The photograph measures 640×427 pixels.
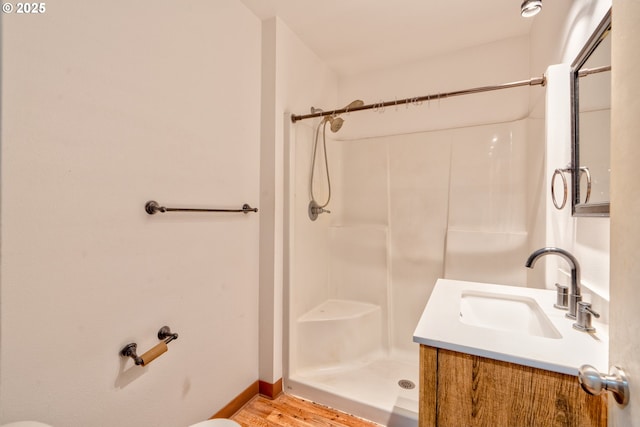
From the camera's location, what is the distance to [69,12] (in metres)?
0.99

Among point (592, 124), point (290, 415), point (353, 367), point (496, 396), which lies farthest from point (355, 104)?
point (290, 415)

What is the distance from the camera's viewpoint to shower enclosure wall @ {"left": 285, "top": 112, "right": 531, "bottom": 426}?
78.4 inches

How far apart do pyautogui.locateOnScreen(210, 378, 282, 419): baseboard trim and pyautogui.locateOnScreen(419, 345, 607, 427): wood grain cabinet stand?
1200 millimetres

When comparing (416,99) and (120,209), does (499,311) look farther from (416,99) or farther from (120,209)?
(120,209)

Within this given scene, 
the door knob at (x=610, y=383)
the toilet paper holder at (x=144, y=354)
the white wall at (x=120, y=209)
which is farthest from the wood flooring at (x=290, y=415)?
the door knob at (x=610, y=383)

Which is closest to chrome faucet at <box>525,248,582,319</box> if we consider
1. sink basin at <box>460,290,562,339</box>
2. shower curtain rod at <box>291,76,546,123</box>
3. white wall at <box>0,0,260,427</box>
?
sink basin at <box>460,290,562,339</box>

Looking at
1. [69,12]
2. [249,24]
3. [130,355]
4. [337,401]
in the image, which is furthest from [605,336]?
[249,24]

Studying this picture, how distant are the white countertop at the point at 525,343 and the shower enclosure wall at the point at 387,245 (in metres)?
0.97

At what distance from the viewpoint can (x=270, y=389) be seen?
186 cm

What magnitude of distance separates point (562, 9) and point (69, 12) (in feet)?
6.67

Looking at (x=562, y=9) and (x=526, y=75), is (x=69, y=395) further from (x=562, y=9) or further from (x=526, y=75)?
(x=526, y=75)

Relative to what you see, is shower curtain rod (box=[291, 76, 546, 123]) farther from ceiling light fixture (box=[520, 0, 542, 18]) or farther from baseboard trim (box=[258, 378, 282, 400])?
baseboard trim (box=[258, 378, 282, 400])

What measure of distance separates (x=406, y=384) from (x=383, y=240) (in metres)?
1.03

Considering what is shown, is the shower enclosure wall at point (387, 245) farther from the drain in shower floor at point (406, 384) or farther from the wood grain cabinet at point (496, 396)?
the wood grain cabinet at point (496, 396)
